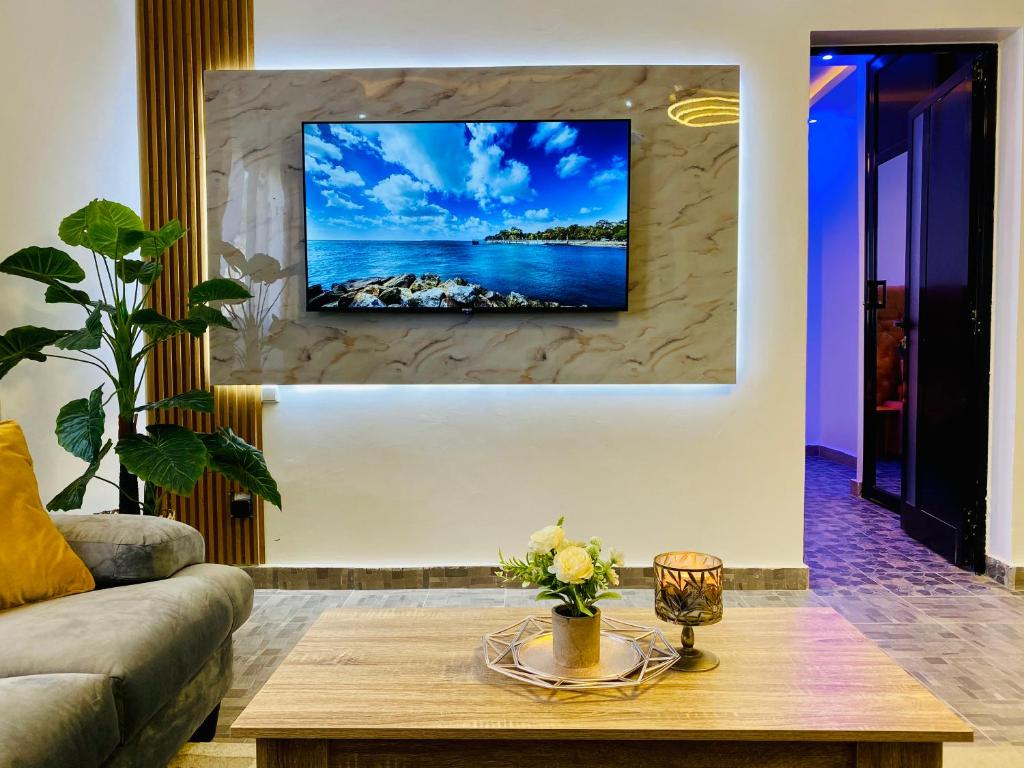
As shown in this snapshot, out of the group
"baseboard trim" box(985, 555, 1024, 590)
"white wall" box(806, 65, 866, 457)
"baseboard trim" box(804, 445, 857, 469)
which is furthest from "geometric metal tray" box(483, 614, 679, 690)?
"baseboard trim" box(804, 445, 857, 469)

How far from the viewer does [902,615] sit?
3115 mm

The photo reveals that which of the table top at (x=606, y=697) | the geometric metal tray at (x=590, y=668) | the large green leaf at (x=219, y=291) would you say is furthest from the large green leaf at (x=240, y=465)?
the geometric metal tray at (x=590, y=668)

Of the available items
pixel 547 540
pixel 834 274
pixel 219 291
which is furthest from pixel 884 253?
pixel 547 540

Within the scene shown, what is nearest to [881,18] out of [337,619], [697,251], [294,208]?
[697,251]

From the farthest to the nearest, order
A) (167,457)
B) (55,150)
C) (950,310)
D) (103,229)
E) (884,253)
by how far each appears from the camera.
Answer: (884,253) < (950,310) < (55,150) < (103,229) < (167,457)

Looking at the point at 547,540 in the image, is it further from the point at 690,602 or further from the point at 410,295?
the point at 410,295

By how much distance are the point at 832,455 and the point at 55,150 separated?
6.64 m

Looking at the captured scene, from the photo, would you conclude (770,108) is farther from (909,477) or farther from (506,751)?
(506,751)

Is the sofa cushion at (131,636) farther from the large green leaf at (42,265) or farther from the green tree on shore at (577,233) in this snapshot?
the green tree on shore at (577,233)

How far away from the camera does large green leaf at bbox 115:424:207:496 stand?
7.73 ft

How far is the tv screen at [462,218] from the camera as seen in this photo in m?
3.38

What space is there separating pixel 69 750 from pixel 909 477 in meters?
4.39

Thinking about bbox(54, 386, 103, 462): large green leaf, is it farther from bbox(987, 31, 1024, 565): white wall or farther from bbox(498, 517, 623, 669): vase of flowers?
bbox(987, 31, 1024, 565): white wall

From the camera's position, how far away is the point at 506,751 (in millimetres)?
1383
